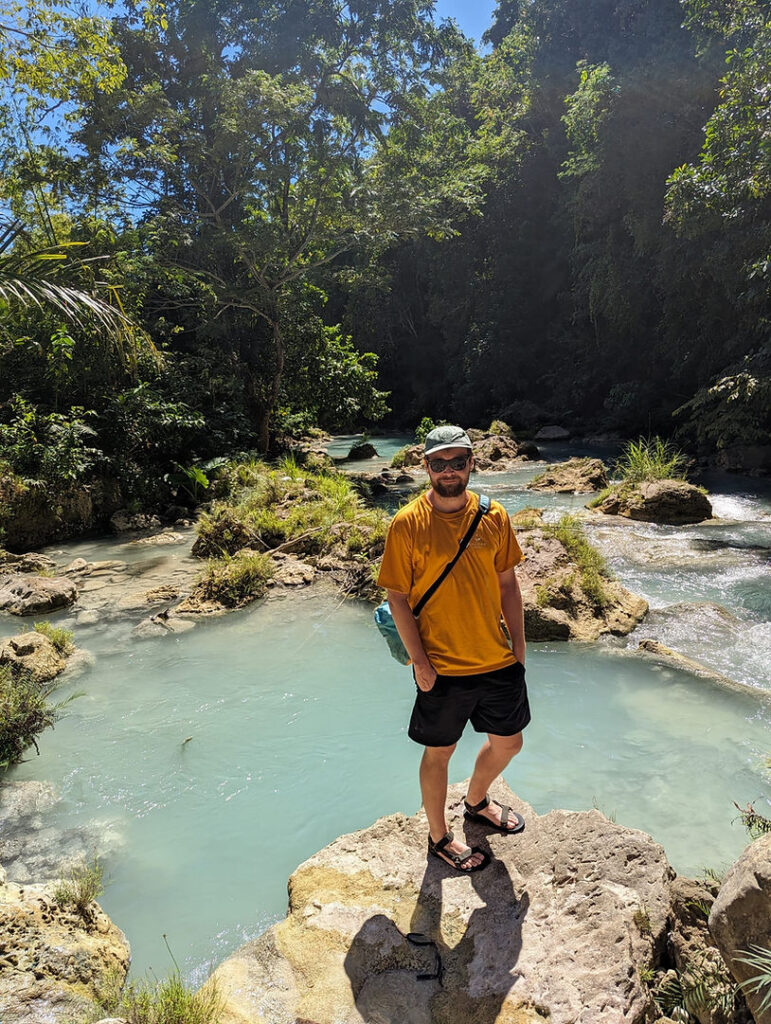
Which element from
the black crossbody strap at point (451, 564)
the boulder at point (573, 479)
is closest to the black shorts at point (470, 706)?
the black crossbody strap at point (451, 564)

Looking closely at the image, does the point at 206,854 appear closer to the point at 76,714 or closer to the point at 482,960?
the point at 482,960

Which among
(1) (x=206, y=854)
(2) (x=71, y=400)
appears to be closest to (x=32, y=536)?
(2) (x=71, y=400)

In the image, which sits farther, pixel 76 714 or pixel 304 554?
pixel 304 554

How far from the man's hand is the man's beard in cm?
66

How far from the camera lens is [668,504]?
10359 millimetres

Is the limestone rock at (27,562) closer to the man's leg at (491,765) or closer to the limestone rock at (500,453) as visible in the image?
the man's leg at (491,765)

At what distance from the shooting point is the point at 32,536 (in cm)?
1019

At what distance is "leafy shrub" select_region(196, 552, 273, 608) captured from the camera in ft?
24.2

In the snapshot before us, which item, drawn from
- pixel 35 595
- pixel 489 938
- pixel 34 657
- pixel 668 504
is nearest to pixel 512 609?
pixel 489 938

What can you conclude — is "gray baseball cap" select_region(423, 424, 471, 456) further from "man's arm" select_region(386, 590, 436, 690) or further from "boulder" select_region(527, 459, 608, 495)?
"boulder" select_region(527, 459, 608, 495)

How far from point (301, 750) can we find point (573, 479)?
1040cm

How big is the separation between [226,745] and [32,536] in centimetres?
733

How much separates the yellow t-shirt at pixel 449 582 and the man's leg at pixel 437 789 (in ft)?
1.21

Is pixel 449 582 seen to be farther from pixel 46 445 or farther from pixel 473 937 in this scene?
pixel 46 445
